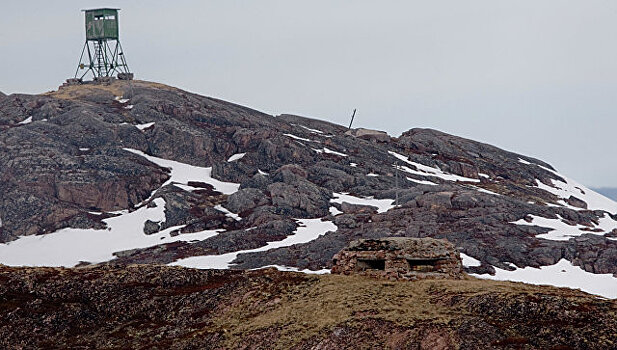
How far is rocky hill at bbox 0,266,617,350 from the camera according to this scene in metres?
23.5

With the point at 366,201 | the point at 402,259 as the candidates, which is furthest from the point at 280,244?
the point at 402,259

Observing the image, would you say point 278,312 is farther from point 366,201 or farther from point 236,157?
point 236,157

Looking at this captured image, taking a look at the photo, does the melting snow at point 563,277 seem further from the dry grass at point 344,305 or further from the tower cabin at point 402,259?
the dry grass at point 344,305

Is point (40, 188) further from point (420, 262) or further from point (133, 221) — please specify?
point (420, 262)

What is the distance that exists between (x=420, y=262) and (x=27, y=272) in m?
21.5

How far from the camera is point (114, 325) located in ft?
97.7

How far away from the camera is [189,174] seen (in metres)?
139

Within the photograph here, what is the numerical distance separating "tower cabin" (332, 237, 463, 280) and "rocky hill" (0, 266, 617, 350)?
2.45 meters

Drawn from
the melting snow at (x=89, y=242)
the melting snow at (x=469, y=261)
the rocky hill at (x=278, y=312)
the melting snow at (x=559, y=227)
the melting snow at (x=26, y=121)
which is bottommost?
the melting snow at (x=89, y=242)

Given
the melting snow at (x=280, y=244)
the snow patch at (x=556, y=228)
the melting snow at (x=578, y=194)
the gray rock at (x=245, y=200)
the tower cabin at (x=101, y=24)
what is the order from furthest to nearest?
the tower cabin at (x=101, y=24) → the melting snow at (x=578, y=194) → the gray rock at (x=245, y=200) → the snow patch at (x=556, y=228) → the melting snow at (x=280, y=244)

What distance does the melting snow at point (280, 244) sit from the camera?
95.0 m

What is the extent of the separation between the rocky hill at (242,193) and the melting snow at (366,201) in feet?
2.57

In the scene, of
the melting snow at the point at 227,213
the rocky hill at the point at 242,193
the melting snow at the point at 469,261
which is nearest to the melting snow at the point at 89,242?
the rocky hill at the point at 242,193

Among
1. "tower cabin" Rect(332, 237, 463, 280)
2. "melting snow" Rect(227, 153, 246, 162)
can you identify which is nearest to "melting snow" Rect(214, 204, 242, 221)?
"melting snow" Rect(227, 153, 246, 162)
